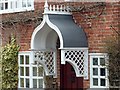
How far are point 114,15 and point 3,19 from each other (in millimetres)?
5246

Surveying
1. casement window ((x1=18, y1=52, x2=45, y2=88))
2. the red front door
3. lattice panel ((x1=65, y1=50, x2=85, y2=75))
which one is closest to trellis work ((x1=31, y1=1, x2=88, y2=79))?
lattice panel ((x1=65, y1=50, x2=85, y2=75))

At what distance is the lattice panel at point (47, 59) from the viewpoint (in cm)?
1448

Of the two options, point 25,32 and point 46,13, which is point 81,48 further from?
point 25,32

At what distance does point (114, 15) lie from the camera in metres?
12.9

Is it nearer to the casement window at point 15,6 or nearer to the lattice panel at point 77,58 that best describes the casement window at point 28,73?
the casement window at point 15,6

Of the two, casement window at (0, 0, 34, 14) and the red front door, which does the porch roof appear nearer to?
the red front door

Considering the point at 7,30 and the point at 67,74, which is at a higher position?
the point at 7,30

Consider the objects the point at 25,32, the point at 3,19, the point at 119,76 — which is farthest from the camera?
the point at 3,19

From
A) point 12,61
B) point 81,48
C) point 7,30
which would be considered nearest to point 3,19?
point 7,30

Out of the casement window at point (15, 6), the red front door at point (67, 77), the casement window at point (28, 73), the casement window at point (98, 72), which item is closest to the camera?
the casement window at point (98, 72)

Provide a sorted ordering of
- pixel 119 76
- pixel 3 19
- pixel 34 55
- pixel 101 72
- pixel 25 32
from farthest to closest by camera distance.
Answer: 1. pixel 3 19
2. pixel 25 32
3. pixel 34 55
4. pixel 101 72
5. pixel 119 76

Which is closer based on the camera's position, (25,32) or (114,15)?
(114,15)

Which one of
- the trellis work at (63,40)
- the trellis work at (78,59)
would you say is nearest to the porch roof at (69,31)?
the trellis work at (63,40)

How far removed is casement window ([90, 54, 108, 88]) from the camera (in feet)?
43.0
